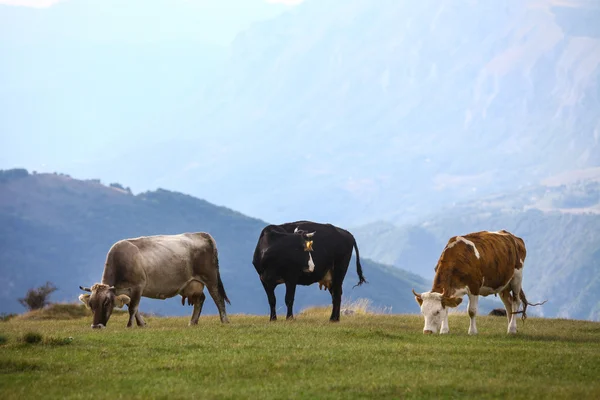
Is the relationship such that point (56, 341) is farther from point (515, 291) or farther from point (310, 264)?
point (515, 291)

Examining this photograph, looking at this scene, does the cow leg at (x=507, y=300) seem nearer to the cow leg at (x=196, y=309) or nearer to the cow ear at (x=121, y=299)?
the cow leg at (x=196, y=309)

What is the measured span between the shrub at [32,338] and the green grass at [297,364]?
0.22m

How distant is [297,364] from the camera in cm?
1900

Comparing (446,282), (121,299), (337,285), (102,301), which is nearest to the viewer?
(446,282)

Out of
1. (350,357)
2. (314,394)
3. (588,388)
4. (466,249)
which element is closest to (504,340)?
(466,249)

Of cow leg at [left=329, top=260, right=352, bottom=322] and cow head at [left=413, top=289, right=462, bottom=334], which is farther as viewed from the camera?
cow leg at [left=329, top=260, right=352, bottom=322]

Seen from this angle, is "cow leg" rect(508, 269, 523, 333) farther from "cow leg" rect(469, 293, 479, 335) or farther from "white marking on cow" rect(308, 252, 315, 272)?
"white marking on cow" rect(308, 252, 315, 272)

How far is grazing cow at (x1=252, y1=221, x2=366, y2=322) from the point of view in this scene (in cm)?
2923

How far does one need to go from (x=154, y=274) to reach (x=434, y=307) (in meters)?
7.42

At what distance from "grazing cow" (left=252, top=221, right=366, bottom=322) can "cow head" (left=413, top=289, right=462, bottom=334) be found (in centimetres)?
472

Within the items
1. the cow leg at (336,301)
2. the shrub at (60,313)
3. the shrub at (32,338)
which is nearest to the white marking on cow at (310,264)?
the cow leg at (336,301)

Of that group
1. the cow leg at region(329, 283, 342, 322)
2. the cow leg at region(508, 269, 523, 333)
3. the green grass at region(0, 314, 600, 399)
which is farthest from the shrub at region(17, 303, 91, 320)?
the cow leg at region(508, 269, 523, 333)

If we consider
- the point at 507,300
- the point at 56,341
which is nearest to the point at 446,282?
the point at 507,300

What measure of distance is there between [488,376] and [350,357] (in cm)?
285
